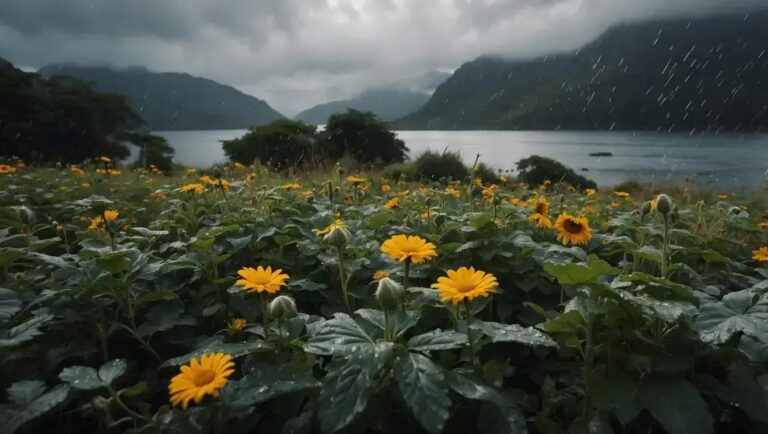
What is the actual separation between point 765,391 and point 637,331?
1.10ft

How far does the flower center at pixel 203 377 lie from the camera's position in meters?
0.91

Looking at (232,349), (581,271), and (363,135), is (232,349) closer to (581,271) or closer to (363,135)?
(581,271)

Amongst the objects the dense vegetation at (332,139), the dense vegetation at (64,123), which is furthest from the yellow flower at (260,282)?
the dense vegetation at (332,139)

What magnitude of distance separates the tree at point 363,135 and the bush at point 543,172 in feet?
23.0

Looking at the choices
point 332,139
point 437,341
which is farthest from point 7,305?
point 332,139

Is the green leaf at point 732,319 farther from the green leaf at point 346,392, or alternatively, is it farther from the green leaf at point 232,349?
the green leaf at point 232,349

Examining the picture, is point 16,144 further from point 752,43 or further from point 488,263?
point 752,43

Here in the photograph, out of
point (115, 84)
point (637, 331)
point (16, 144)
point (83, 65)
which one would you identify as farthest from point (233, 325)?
point (83, 65)

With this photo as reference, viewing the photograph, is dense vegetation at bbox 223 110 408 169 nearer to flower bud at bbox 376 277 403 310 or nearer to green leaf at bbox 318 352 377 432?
flower bud at bbox 376 277 403 310

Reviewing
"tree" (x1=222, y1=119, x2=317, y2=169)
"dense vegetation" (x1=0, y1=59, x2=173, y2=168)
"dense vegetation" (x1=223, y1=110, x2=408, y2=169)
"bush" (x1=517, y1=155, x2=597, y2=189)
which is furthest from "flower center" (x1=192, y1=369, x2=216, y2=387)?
"dense vegetation" (x1=223, y1=110, x2=408, y2=169)

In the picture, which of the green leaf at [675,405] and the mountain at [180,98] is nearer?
the green leaf at [675,405]

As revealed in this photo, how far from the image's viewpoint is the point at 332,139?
22266 millimetres

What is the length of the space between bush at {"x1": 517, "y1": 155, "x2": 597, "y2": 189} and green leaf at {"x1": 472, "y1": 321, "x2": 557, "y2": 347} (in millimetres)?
15042

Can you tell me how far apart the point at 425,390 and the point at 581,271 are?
20.6 inches
